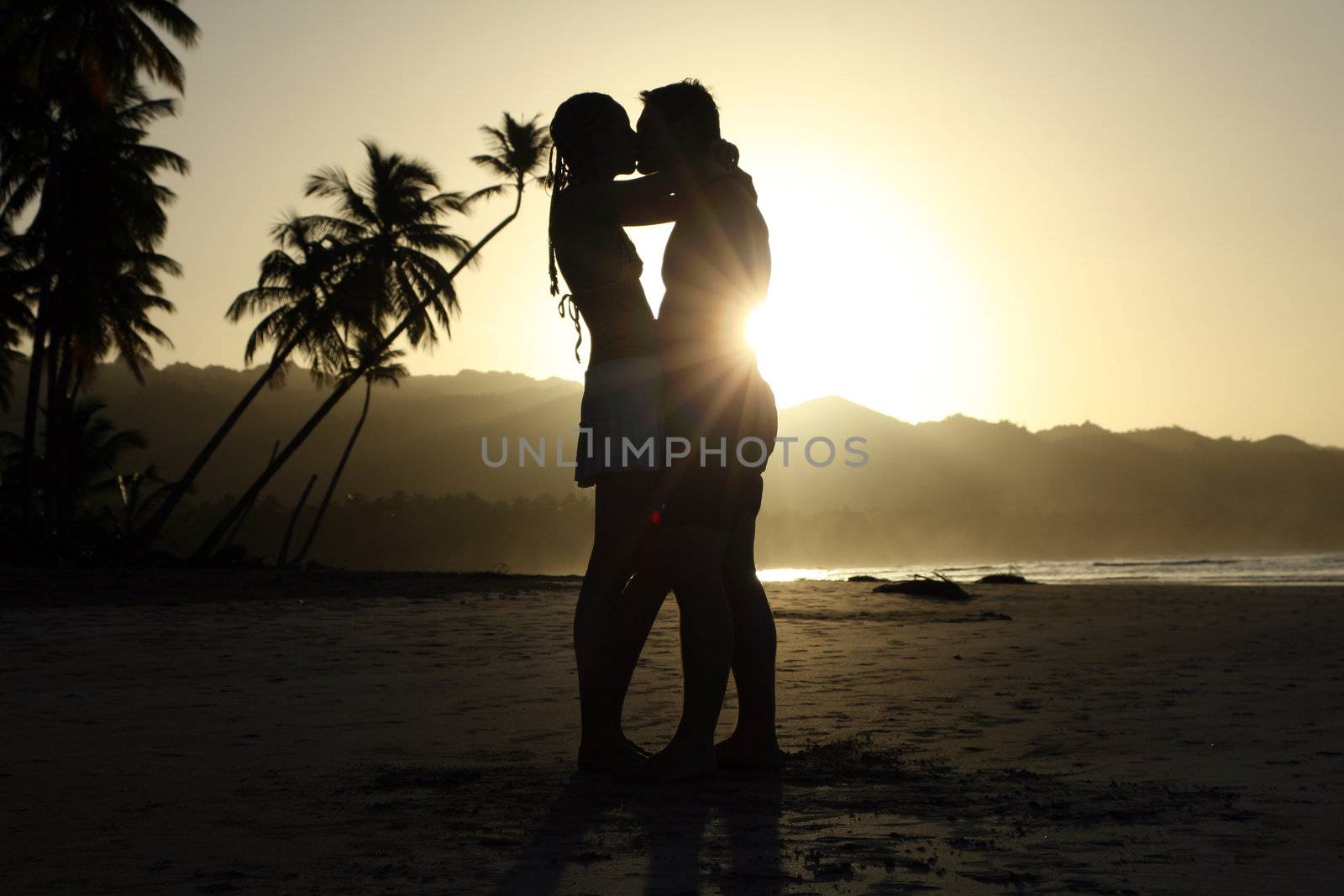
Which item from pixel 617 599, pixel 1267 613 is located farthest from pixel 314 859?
pixel 1267 613

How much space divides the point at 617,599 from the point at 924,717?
1628 millimetres

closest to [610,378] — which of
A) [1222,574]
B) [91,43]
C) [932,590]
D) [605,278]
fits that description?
[605,278]

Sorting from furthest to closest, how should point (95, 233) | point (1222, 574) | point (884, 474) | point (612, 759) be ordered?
point (884, 474) < point (1222, 574) < point (95, 233) < point (612, 759)

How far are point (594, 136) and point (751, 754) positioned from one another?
186 centimetres

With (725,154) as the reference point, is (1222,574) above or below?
below

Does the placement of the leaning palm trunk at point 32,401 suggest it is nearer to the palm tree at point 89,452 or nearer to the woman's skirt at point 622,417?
the palm tree at point 89,452

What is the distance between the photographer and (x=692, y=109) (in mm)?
3439

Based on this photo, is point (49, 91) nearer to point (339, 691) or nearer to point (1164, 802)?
point (339, 691)

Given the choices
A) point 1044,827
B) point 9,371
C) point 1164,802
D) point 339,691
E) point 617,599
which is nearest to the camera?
point 1044,827

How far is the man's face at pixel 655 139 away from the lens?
3461mm

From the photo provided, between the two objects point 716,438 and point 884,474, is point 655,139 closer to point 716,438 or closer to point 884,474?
point 716,438

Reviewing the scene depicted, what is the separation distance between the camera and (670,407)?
133 inches

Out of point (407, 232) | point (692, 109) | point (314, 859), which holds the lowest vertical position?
point (314, 859)

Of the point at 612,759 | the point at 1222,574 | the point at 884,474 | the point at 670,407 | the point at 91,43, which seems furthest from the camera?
the point at 884,474
